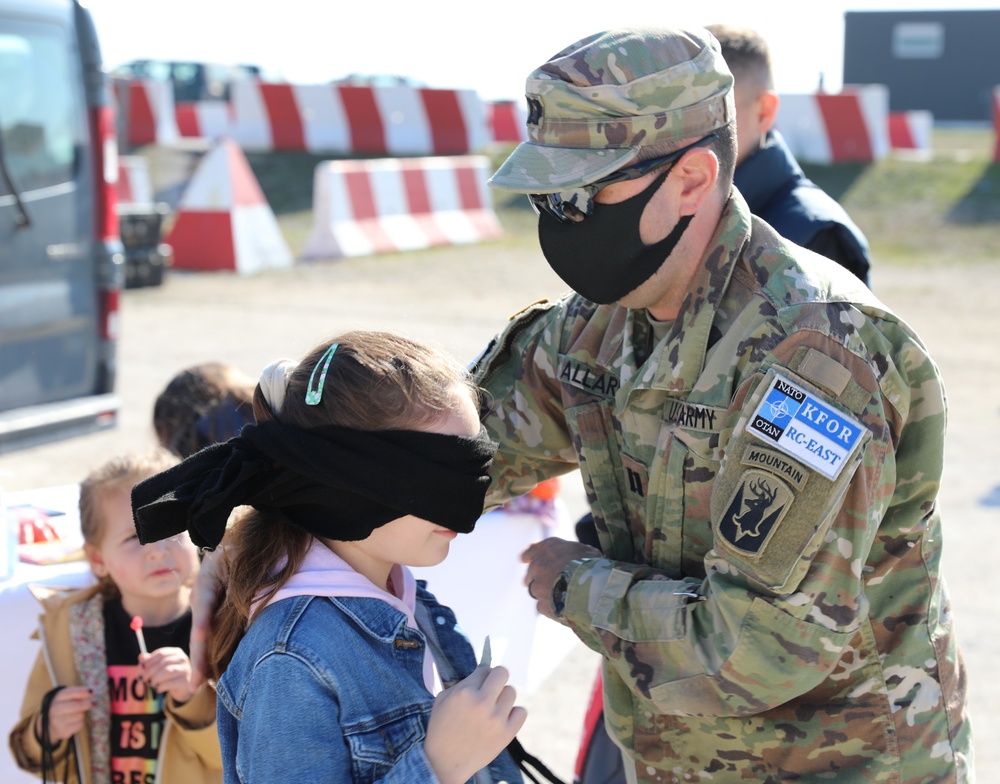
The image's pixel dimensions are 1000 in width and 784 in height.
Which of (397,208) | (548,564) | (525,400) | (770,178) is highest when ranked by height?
(770,178)

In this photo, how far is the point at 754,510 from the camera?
1.64 metres

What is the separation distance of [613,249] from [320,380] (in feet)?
1.72

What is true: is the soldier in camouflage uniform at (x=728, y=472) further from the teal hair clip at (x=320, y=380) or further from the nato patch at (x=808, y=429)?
the teal hair clip at (x=320, y=380)

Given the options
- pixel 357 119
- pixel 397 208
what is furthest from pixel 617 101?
pixel 357 119

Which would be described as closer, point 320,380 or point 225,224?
point 320,380

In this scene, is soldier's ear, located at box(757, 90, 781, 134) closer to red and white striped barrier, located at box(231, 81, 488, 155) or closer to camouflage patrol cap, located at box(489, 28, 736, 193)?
camouflage patrol cap, located at box(489, 28, 736, 193)

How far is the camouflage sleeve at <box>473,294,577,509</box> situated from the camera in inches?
86.7

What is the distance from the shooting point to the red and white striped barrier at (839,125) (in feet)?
54.7

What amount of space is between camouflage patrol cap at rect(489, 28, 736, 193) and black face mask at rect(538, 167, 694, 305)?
3.7 inches

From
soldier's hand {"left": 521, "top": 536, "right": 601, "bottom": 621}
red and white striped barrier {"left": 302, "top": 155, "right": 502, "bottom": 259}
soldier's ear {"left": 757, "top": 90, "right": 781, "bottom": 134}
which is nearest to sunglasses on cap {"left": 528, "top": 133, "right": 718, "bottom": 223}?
soldier's hand {"left": 521, "top": 536, "right": 601, "bottom": 621}

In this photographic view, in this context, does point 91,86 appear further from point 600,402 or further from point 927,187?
point 927,187

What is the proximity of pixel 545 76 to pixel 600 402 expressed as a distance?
1.86ft

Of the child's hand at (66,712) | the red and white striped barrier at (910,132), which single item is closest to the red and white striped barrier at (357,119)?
the red and white striped barrier at (910,132)

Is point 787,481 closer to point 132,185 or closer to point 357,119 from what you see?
point 132,185
